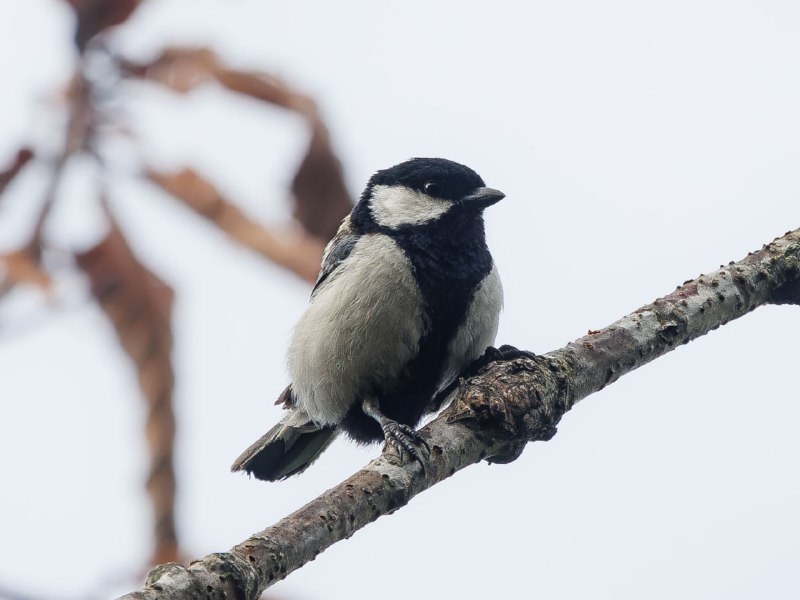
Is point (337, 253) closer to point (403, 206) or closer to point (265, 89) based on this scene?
point (403, 206)

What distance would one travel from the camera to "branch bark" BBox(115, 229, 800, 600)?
2.27 metres

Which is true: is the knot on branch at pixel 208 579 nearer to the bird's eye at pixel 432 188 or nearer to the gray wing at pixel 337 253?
the gray wing at pixel 337 253

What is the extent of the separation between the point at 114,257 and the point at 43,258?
0.19 meters

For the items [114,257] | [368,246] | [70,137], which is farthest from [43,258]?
[368,246]

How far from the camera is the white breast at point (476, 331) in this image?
404 cm

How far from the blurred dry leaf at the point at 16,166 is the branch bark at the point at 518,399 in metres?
1.17

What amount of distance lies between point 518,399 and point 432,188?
5.45 feet

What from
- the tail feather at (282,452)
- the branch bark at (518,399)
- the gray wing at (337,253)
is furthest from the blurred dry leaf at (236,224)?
the tail feather at (282,452)

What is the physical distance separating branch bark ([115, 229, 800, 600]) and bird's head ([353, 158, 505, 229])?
4.08 feet

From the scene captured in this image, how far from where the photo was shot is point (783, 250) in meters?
3.40

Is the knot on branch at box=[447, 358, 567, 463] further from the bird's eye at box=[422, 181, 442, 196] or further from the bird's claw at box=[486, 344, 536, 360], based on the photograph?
the bird's eye at box=[422, 181, 442, 196]

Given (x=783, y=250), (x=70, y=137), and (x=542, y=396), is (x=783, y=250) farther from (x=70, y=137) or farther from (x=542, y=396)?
(x=70, y=137)

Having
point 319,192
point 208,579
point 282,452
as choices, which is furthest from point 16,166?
point 282,452

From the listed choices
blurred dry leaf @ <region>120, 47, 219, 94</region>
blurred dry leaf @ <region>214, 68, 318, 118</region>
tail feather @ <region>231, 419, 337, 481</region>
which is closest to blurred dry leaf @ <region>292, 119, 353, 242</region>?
blurred dry leaf @ <region>214, 68, 318, 118</region>
